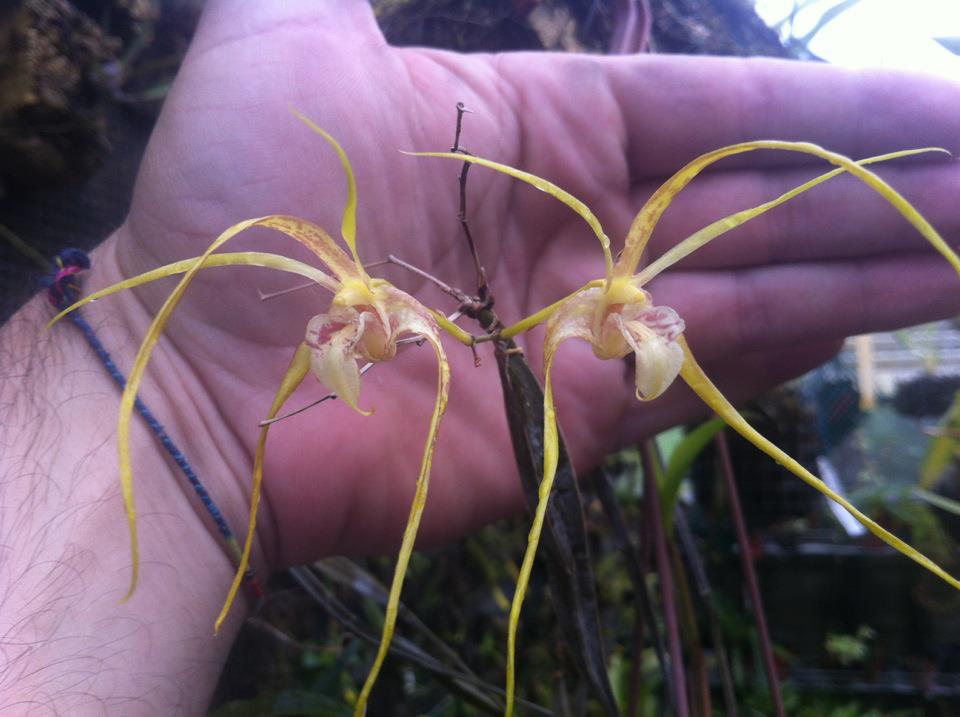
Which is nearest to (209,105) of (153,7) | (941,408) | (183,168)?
(183,168)

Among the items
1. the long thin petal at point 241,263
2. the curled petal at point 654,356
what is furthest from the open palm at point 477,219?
the curled petal at point 654,356

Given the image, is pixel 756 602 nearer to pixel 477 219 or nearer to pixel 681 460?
pixel 681 460

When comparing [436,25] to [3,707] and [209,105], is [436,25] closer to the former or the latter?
[209,105]

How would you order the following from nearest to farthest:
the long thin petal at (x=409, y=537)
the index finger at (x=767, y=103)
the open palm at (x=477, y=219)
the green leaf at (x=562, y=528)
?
the long thin petal at (x=409, y=537)
the green leaf at (x=562, y=528)
the open palm at (x=477, y=219)
the index finger at (x=767, y=103)

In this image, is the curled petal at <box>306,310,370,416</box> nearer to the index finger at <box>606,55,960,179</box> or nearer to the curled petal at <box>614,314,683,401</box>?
the curled petal at <box>614,314,683,401</box>

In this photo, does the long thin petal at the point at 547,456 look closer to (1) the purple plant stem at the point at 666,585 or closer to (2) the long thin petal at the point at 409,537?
(2) the long thin petal at the point at 409,537
